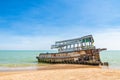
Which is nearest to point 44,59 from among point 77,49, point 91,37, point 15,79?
point 77,49

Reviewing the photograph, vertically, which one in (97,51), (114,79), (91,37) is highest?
(91,37)

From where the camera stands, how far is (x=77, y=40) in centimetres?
3934

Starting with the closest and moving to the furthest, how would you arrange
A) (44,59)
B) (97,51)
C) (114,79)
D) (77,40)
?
(114,79) < (97,51) < (77,40) < (44,59)

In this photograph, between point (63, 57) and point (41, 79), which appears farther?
point (63, 57)

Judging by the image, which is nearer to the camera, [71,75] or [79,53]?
[71,75]

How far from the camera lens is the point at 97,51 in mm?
36938

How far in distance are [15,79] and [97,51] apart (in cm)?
2378

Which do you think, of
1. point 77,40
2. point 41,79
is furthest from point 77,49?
point 41,79

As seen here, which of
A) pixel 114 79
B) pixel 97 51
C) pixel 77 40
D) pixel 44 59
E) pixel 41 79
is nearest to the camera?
pixel 114 79

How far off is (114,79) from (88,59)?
936 inches

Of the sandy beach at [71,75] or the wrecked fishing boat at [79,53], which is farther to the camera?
the wrecked fishing boat at [79,53]

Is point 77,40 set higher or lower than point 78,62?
higher

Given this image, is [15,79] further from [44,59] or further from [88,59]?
[44,59]

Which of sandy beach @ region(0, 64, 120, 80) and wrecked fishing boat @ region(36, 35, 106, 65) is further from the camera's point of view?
wrecked fishing boat @ region(36, 35, 106, 65)
